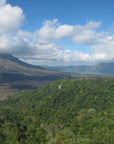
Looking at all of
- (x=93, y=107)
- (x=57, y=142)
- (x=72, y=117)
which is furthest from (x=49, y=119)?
(x=57, y=142)

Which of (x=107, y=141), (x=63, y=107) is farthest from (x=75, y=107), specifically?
(x=107, y=141)

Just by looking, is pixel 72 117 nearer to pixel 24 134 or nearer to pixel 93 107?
pixel 93 107

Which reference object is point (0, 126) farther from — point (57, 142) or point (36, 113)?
point (36, 113)

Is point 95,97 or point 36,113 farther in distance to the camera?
point 95,97

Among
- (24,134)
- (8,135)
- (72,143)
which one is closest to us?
(72,143)

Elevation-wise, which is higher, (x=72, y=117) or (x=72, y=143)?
(x=72, y=143)

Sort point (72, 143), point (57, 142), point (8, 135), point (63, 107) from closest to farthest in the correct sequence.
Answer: point (72, 143), point (57, 142), point (8, 135), point (63, 107)
